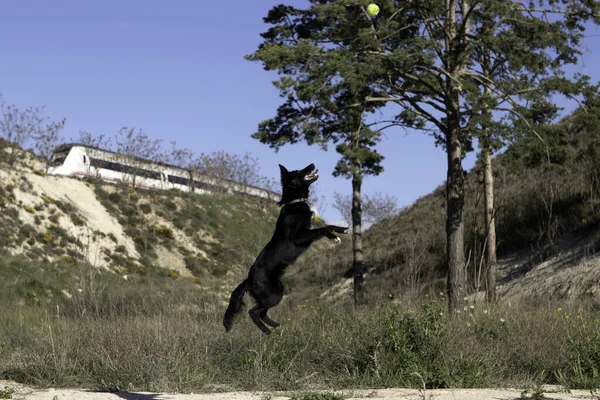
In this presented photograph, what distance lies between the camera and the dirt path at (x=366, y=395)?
24.6 ft

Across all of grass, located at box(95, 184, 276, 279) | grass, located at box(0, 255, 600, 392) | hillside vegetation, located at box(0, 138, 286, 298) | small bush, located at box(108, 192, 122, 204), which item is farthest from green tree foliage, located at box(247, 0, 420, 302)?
small bush, located at box(108, 192, 122, 204)

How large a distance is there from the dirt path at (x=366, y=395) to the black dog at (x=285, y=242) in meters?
2.07

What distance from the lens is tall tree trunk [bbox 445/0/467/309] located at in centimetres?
1691

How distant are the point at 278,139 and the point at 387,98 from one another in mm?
3205

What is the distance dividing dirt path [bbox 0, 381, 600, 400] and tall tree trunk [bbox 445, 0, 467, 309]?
8604 mm

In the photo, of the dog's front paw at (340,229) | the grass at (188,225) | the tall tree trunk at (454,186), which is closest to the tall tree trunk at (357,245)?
the tall tree trunk at (454,186)

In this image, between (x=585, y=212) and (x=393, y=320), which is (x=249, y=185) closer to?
(x=585, y=212)

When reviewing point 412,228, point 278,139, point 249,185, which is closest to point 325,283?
point 412,228

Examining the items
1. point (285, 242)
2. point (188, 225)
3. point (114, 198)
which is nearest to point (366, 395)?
point (285, 242)

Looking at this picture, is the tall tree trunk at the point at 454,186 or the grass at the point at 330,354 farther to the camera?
the tall tree trunk at the point at 454,186

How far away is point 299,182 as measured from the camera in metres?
5.91

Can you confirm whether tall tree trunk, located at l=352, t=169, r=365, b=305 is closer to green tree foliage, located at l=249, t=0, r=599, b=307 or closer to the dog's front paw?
green tree foliage, located at l=249, t=0, r=599, b=307

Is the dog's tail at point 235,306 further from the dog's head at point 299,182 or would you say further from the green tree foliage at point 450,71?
the green tree foliage at point 450,71

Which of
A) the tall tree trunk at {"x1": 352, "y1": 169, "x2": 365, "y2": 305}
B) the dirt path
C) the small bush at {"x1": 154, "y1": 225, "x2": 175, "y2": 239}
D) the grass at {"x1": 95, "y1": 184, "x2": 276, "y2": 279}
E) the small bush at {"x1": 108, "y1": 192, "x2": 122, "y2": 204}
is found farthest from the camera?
the small bush at {"x1": 108, "y1": 192, "x2": 122, "y2": 204}
